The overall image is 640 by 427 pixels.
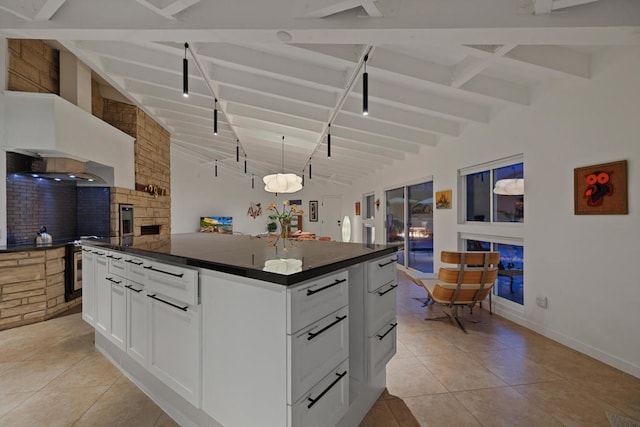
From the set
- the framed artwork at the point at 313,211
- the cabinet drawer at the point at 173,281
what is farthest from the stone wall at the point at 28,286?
the framed artwork at the point at 313,211

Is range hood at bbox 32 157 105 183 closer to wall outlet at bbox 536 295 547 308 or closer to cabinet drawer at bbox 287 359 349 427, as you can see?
cabinet drawer at bbox 287 359 349 427

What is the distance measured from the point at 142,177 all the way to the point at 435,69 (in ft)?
17.6

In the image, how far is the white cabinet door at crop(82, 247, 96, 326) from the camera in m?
2.50

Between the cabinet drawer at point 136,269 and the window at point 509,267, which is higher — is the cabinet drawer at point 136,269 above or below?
above

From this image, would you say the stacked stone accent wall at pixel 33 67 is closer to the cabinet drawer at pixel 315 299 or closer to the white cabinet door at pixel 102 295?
the white cabinet door at pixel 102 295

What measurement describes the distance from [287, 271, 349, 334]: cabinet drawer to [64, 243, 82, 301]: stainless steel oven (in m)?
3.83

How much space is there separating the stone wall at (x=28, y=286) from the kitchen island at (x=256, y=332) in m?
1.99

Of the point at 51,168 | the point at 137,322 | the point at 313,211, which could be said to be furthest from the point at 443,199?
the point at 313,211

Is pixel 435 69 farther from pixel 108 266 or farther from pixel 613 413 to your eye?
pixel 108 266

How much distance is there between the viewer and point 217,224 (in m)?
10.0

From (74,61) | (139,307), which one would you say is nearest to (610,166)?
(139,307)

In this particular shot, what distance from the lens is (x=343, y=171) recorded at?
28.0 feet

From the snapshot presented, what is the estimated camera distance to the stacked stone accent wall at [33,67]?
352cm

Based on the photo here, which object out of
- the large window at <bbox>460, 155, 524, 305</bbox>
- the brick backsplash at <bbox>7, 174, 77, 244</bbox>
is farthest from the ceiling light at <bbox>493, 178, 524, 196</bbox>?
the brick backsplash at <bbox>7, 174, 77, 244</bbox>
